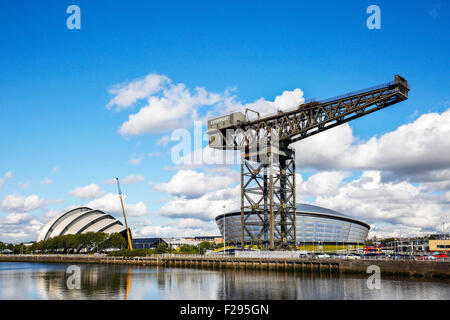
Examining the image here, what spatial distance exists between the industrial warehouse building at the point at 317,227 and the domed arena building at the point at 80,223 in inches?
2334

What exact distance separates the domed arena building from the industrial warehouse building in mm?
A: 59280

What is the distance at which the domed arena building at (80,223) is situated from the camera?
18662 centimetres

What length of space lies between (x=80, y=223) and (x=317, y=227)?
331 ft

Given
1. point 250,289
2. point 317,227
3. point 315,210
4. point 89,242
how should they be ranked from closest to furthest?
point 250,289, point 317,227, point 315,210, point 89,242

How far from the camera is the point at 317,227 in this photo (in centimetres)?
15175

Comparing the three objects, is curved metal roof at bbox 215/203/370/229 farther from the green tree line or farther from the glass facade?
the green tree line

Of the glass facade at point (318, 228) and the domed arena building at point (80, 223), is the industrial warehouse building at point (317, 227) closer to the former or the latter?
the glass facade at point (318, 228)

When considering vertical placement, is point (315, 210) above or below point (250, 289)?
above

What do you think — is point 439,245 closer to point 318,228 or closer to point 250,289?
point 318,228

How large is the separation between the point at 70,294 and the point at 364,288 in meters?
33.0

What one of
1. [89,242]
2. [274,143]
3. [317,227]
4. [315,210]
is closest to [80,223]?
[89,242]
